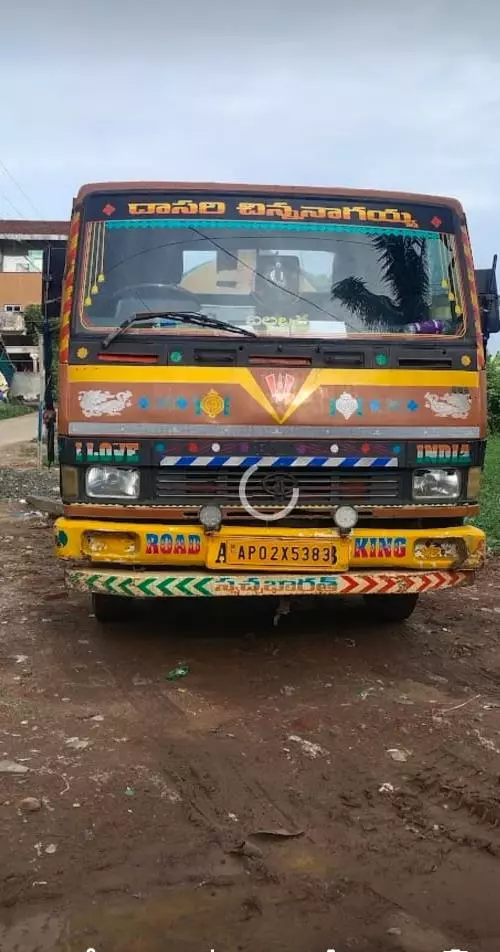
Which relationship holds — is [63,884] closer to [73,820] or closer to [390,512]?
[73,820]

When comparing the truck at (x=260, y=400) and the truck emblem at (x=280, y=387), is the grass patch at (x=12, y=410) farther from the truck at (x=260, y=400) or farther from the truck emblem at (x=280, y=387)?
the truck emblem at (x=280, y=387)

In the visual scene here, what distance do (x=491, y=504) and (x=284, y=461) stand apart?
6.19m

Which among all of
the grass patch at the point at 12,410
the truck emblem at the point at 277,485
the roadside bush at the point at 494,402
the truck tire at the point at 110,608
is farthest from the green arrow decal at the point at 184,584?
the grass patch at the point at 12,410

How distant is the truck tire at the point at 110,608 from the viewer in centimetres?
493

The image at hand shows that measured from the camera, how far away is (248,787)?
3.11m

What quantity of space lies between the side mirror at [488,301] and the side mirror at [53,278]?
2334 mm

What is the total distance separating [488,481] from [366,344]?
810 cm

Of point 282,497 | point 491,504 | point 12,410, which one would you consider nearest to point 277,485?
point 282,497

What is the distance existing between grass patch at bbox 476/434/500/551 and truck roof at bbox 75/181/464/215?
3939 millimetres

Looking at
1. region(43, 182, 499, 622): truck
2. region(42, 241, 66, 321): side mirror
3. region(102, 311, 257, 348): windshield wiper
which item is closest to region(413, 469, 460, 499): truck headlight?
region(43, 182, 499, 622): truck

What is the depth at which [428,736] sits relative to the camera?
3.59 metres

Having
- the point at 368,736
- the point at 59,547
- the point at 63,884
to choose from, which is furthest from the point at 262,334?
the point at 63,884

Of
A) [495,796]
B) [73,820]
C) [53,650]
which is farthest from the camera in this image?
[53,650]

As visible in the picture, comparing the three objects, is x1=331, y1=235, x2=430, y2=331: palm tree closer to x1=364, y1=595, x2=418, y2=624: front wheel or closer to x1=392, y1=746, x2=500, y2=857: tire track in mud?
x1=364, y1=595, x2=418, y2=624: front wheel
